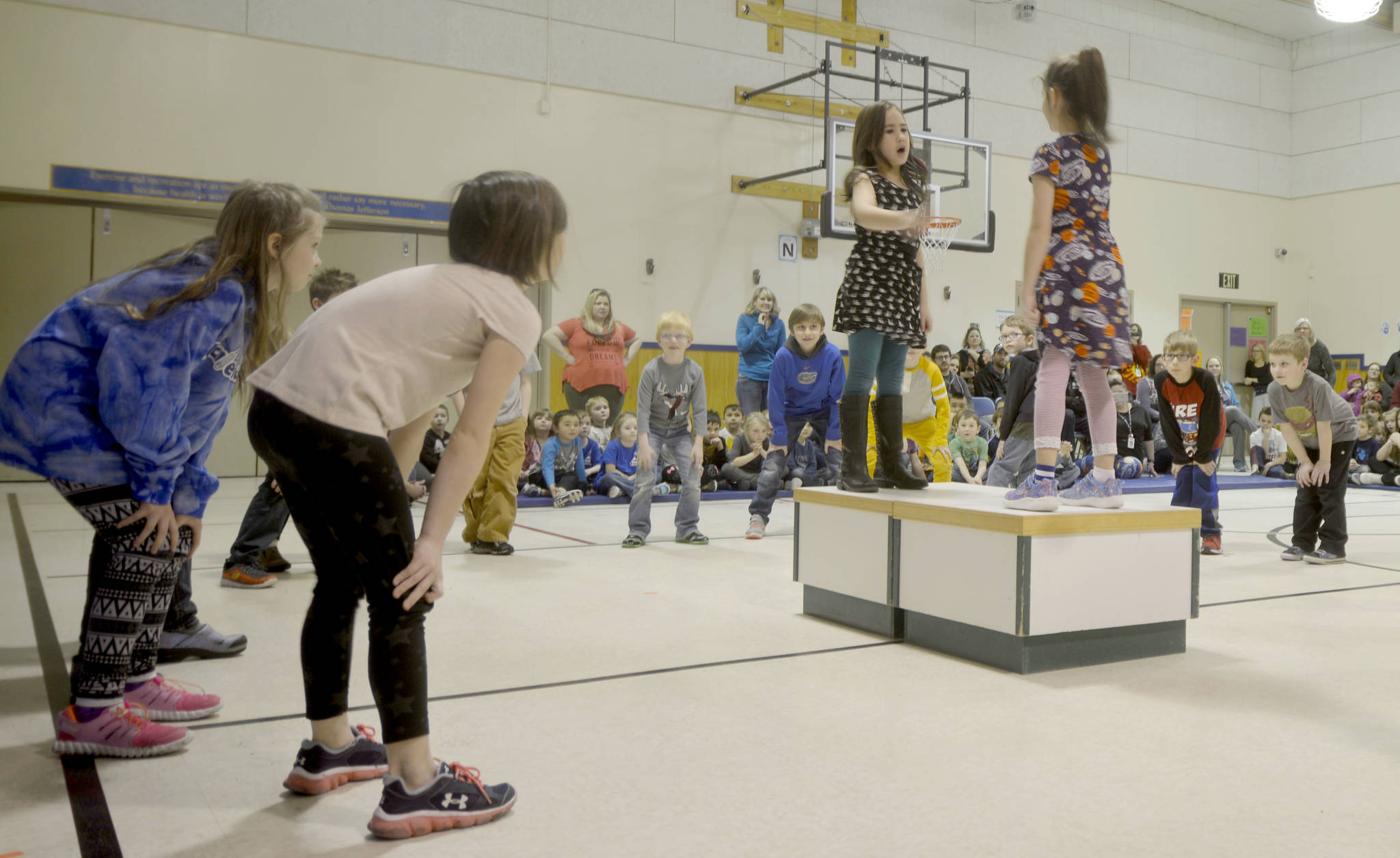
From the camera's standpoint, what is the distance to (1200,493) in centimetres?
493

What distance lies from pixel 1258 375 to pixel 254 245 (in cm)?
1348

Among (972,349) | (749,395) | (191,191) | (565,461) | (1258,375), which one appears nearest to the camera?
(565,461)

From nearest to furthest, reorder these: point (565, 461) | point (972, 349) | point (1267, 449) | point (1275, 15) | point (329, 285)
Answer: point (329, 285)
point (565, 461)
point (1267, 449)
point (972, 349)
point (1275, 15)

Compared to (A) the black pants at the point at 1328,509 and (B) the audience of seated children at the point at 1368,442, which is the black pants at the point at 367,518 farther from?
(B) the audience of seated children at the point at 1368,442

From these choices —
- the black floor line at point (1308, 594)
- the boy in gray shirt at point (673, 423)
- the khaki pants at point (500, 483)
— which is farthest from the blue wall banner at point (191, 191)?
the black floor line at point (1308, 594)

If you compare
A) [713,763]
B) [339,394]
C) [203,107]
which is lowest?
[713,763]

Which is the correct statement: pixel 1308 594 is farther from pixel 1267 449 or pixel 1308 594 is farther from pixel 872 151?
pixel 1267 449

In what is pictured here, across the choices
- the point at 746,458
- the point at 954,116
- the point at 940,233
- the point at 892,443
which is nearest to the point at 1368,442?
the point at 940,233

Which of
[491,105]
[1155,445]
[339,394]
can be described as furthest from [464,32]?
[339,394]

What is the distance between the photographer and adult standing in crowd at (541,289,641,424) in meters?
8.20

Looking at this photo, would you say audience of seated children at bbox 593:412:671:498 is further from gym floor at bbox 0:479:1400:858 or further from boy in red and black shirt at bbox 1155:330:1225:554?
gym floor at bbox 0:479:1400:858

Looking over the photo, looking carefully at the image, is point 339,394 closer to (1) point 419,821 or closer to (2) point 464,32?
(1) point 419,821

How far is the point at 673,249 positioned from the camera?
32.4 ft

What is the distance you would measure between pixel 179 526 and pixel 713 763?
118 cm
